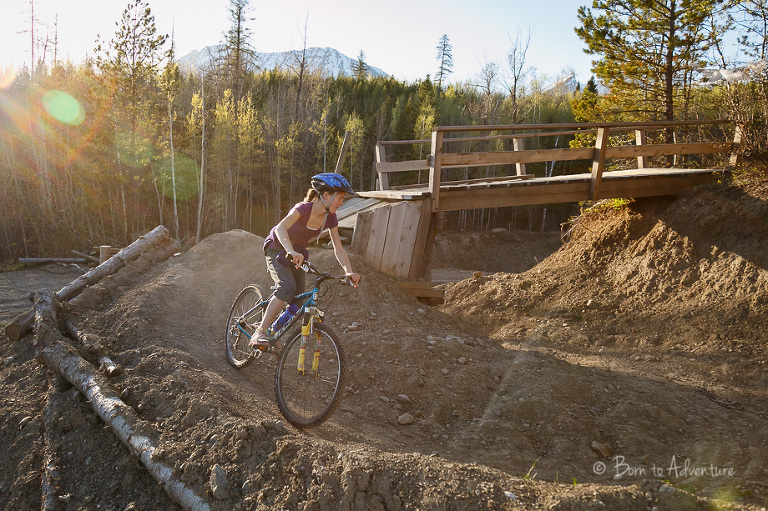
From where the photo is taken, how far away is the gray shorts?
463 centimetres

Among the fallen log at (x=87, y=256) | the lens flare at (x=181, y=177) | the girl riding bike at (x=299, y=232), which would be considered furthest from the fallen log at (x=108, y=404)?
the lens flare at (x=181, y=177)

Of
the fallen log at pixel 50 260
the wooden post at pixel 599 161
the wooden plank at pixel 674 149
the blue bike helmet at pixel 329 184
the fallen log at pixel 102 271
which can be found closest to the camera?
the blue bike helmet at pixel 329 184

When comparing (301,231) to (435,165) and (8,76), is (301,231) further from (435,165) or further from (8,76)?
(8,76)

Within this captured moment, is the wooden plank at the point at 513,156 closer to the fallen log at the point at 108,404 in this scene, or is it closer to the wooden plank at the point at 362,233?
the wooden plank at the point at 362,233

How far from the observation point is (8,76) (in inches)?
1215

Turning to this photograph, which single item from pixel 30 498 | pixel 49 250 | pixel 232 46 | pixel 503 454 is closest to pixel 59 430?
pixel 30 498

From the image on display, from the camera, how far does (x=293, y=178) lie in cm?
3547

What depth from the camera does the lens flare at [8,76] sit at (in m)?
29.5

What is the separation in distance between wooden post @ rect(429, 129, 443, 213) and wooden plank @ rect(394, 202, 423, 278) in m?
0.30

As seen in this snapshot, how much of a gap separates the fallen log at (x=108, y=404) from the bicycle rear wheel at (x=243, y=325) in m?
1.37

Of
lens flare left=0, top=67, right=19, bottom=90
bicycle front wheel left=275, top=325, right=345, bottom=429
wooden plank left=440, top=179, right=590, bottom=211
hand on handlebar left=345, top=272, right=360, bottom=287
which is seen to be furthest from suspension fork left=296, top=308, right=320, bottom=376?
lens flare left=0, top=67, right=19, bottom=90

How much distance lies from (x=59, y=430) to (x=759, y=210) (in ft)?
34.2

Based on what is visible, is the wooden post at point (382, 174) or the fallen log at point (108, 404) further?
the wooden post at point (382, 174)

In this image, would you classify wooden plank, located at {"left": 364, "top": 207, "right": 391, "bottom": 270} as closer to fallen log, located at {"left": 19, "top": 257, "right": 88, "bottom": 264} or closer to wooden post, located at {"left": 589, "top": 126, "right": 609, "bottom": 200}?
wooden post, located at {"left": 589, "top": 126, "right": 609, "bottom": 200}
